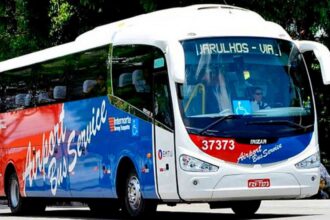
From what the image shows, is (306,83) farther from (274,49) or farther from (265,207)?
(265,207)

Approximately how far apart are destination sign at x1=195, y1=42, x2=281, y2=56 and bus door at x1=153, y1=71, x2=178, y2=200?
27.6 inches

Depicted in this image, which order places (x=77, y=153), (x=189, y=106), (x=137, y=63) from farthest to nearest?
(x=77, y=153) < (x=137, y=63) < (x=189, y=106)

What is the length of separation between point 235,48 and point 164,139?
179 centimetres

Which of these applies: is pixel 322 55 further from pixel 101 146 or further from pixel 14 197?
pixel 14 197

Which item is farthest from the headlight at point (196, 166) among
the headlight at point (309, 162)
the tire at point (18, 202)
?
the tire at point (18, 202)

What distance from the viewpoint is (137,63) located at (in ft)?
56.8

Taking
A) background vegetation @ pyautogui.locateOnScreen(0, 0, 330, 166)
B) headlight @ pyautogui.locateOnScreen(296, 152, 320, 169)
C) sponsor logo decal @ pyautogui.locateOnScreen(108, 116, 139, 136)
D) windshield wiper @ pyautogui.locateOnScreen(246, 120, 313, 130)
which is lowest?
headlight @ pyautogui.locateOnScreen(296, 152, 320, 169)

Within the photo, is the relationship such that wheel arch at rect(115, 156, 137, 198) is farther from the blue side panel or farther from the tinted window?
the tinted window

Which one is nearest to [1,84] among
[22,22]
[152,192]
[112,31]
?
→ [22,22]

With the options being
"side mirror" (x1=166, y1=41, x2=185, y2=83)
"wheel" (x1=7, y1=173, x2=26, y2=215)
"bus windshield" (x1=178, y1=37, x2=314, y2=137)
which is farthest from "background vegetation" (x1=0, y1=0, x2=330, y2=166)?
"side mirror" (x1=166, y1=41, x2=185, y2=83)

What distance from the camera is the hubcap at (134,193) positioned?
17.2 meters

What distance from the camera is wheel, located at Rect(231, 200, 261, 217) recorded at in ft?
59.8

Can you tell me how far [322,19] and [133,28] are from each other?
8330mm

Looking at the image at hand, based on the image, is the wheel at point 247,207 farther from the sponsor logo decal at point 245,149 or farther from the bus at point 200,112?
the sponsor logo decal at point 245,149
